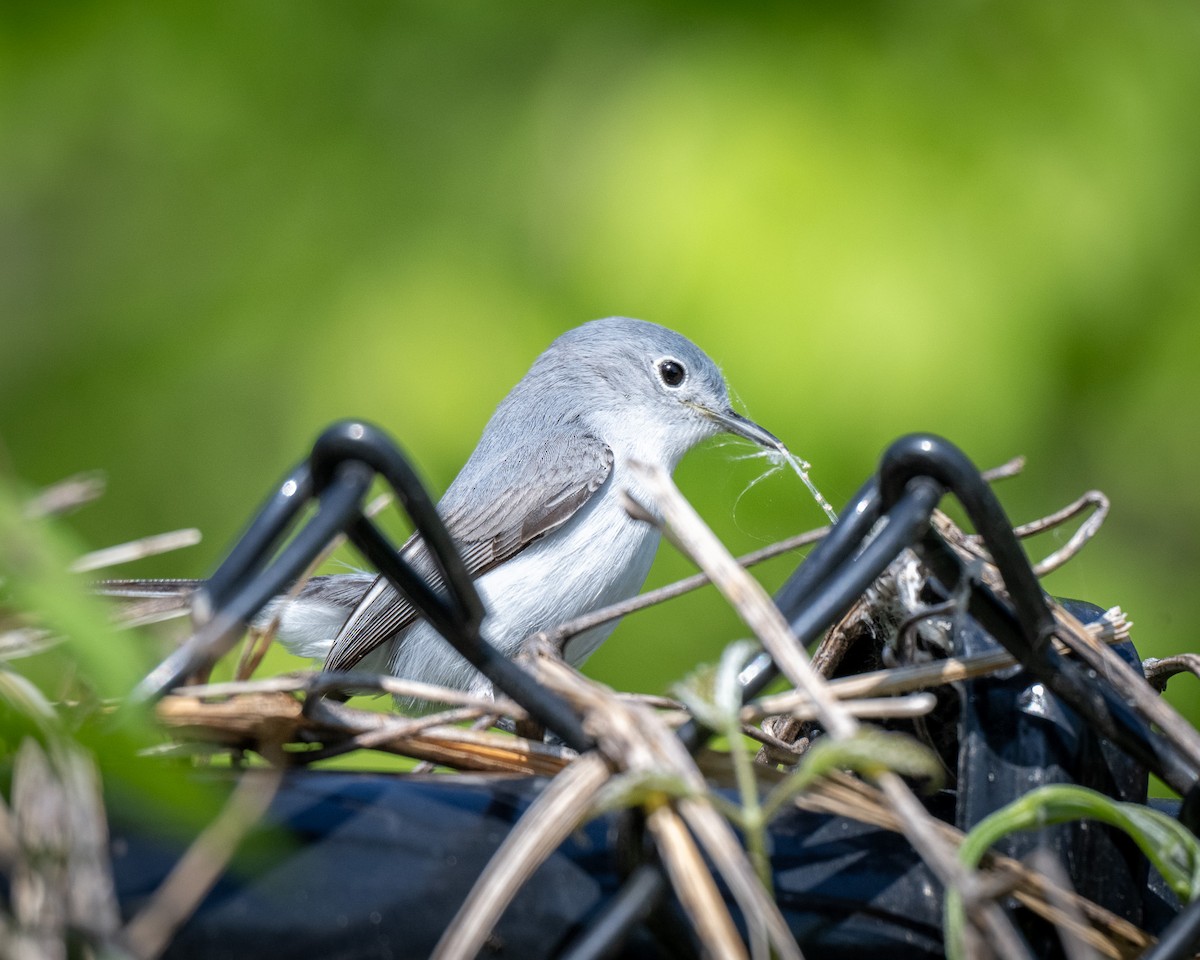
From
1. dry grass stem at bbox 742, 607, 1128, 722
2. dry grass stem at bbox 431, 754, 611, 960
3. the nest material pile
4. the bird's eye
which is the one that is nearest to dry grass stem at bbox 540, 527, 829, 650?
the nest material pile

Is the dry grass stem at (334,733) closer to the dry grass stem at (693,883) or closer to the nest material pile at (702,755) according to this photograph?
the nest material pile at (702,755)

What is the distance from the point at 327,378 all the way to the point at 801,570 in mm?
1604

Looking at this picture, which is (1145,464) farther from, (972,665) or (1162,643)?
(972,665)

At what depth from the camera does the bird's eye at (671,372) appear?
270 centimetres

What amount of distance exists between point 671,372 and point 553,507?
1.67 feet

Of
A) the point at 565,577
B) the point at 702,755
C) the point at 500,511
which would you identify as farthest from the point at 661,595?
the point at 500,511

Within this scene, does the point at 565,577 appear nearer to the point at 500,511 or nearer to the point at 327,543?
the point at 500,511

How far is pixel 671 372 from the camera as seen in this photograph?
271 cm

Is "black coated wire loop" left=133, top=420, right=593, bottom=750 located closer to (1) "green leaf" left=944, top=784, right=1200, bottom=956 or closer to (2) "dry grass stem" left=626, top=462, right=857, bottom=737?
(2) "dry grass stem" left=626, top=462, right=857, bottom=737

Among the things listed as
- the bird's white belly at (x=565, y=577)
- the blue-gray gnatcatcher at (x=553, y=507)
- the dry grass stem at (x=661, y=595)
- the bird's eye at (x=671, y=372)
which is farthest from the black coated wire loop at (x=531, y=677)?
the bird's eye at (x=671, y=372)

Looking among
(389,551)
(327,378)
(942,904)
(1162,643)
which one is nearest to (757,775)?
(942,904)

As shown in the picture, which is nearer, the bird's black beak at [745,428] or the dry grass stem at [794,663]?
the dry grass stem at [794,663]

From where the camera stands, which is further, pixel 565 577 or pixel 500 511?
pixel 500 511

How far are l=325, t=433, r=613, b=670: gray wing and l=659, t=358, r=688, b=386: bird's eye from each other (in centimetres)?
28
